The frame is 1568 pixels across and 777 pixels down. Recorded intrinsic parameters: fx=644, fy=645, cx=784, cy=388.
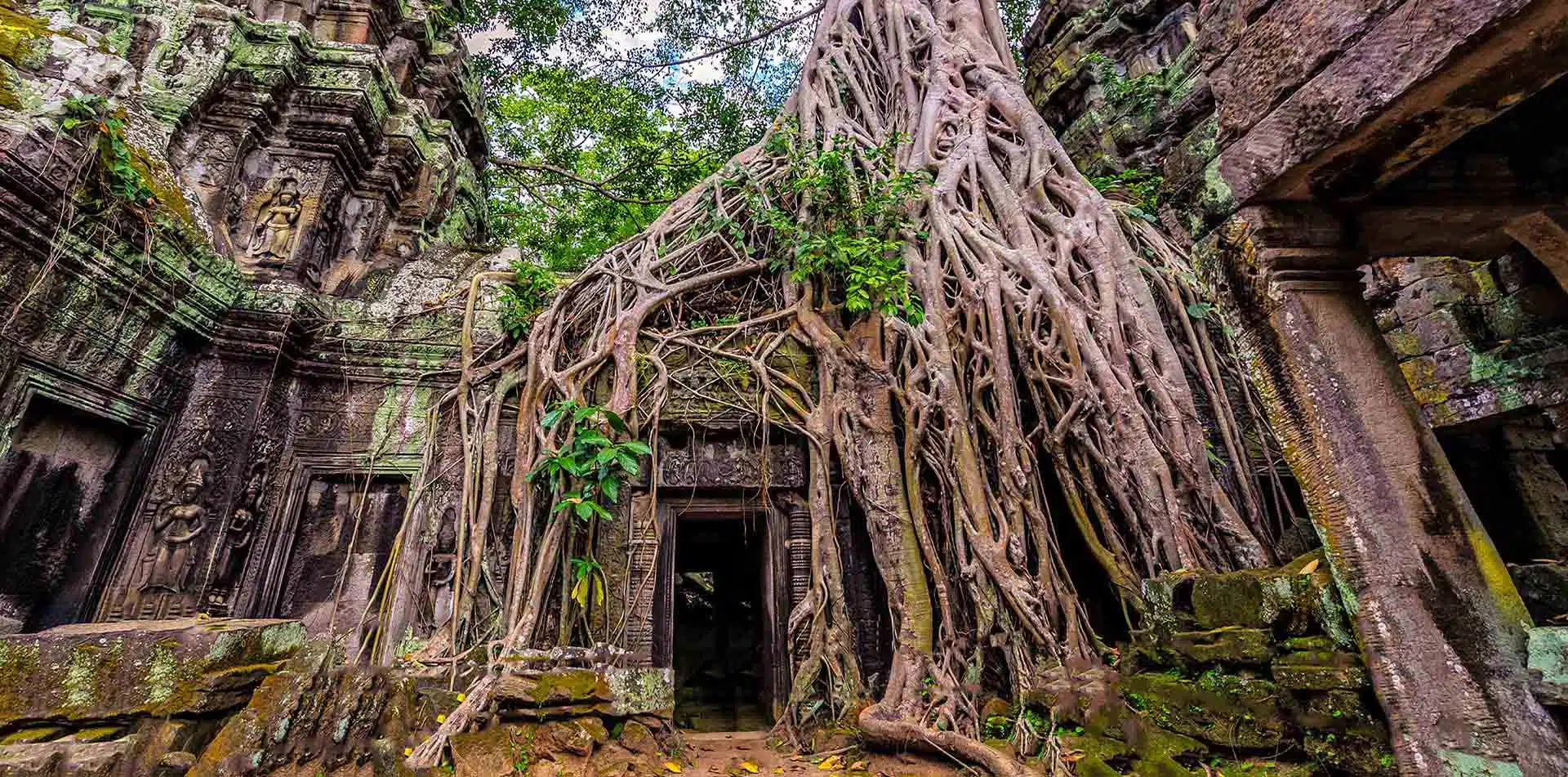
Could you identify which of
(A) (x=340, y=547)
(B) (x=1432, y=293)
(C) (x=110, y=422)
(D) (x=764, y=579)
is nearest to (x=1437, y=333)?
(B) (x=1432, y=293)

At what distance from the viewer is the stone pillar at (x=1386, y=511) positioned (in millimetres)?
1370

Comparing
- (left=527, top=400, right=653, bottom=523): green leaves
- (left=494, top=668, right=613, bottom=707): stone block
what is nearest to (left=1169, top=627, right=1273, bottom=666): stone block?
(left=494, top=668, right=613, bottom=707): stone block

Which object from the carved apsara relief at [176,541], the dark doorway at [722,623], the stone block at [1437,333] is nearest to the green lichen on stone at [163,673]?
the dark doorway at [722,623]

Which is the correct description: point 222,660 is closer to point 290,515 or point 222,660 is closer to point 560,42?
point 290,515

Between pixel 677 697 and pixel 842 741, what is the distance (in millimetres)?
3797

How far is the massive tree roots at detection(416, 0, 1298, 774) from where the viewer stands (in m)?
3.08

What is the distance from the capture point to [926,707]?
3092mm

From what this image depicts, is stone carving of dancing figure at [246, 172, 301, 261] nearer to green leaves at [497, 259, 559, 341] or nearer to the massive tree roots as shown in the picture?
green leaves at [497, 259, 559, 341]

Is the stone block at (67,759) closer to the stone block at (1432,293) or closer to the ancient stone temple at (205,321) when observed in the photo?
the ancient stone temple at (205,321)

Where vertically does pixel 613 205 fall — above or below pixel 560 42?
below

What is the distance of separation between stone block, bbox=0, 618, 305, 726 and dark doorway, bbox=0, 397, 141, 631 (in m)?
2.88

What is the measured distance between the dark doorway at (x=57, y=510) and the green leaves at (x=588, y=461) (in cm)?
294

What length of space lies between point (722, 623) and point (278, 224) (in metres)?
5.85

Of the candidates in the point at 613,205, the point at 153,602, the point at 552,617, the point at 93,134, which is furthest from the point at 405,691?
the point at 613,205
